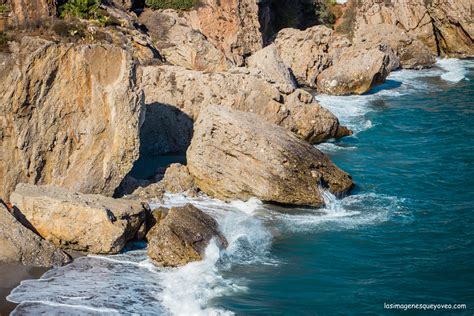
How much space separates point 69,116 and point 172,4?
24.7 m

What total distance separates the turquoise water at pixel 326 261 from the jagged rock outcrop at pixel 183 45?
41.6 feet

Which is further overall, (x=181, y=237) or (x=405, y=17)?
(x=405, y=17)

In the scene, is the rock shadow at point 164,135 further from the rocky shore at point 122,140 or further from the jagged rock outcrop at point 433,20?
the jagged rock outcrop at point 433,20

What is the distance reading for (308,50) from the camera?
141 feet

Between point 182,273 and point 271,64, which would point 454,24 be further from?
point 182,273

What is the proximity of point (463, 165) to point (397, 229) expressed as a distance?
7644 mm

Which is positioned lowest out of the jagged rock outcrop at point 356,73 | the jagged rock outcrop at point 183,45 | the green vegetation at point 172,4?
the jagged rock outcrop at point 356,73

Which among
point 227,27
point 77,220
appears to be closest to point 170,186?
point 77,220

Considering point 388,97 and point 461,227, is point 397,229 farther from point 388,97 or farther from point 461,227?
point 388,97

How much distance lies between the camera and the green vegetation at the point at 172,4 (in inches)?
1742

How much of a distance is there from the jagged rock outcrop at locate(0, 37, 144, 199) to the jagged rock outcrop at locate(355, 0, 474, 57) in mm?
34464

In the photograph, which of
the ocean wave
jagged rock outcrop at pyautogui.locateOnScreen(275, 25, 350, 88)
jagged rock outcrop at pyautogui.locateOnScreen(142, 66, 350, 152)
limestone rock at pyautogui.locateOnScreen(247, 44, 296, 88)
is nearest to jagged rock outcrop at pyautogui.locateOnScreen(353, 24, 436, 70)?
jagged rock outcrop at pyautogui.locateOnScreen(275, 25, 350, 88)

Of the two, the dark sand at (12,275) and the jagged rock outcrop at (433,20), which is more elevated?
the jagged rock outcrop at (433,20)

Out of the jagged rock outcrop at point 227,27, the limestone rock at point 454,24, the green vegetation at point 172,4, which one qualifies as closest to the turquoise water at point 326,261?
the jagged rock outcrop at point 227,27
